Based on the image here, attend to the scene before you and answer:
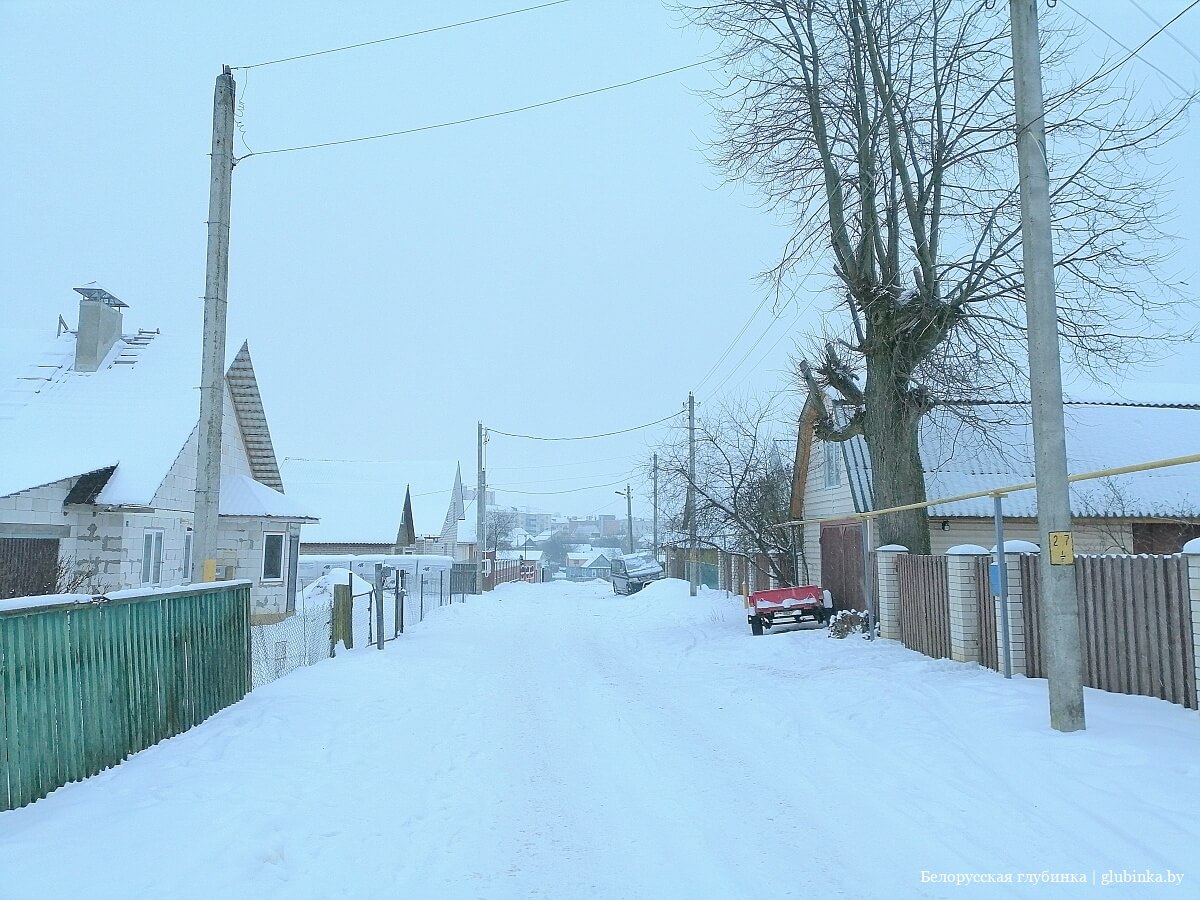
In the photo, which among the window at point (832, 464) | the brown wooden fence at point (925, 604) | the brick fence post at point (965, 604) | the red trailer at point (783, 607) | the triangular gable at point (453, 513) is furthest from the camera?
the triangular gable at point (453, 513)

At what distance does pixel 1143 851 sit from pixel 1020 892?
2.94ft

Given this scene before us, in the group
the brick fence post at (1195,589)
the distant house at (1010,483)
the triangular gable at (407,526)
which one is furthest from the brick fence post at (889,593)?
the triangular gable at (407,526)

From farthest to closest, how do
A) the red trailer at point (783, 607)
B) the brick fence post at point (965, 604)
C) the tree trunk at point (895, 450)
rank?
the red trailer at point (783, 607)
the tree trunk at point (895, 450)
the brick fence post at point (965, 604)

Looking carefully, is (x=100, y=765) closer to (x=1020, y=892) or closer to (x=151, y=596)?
(x=151, y=596)

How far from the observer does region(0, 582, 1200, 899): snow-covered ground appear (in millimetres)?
4914

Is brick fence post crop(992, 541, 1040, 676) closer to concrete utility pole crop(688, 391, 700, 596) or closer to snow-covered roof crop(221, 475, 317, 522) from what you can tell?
concrete utility pole crop(688, 391, 700, 596)

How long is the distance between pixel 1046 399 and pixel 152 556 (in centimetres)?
1802

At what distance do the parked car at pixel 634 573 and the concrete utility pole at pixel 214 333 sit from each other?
32924 mm

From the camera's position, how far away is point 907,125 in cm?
1694

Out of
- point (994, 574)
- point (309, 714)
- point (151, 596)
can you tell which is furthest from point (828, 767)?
point (151, 596)

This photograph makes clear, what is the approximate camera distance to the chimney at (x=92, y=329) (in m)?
22.1

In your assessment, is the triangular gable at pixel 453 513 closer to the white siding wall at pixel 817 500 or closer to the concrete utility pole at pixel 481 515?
the concrete utility pole at pixel 481 515

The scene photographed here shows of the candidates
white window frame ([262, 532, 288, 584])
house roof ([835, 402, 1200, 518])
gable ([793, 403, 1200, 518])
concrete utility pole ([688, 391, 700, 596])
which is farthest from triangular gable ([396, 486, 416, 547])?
house roof ([835, 402, 1200, 518])

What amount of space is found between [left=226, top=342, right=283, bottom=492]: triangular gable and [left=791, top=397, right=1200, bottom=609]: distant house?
1451 centimetres
